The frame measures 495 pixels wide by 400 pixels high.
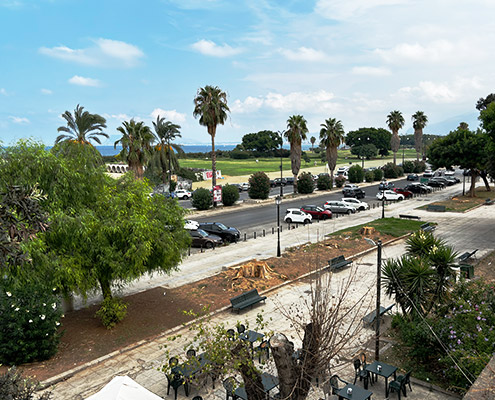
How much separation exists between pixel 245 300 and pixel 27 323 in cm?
846

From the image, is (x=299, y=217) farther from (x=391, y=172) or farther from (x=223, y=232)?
(x=391, y=172)

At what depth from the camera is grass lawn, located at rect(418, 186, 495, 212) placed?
41.7m

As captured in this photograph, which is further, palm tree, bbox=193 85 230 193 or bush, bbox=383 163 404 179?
bush, bbox=383 163 404 179

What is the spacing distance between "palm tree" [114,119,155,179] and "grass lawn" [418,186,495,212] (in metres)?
31.3

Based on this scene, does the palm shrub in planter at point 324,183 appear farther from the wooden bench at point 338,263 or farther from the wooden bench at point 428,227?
the wooden bench at point 338,263

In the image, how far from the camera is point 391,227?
32031 mm

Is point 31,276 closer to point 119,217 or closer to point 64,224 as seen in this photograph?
point 64,224

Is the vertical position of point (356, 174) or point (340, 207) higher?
point (356, 174)

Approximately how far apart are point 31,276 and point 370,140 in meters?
166

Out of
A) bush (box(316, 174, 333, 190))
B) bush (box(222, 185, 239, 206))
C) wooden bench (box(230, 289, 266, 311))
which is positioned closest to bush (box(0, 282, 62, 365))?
wooden bench (box(230, 289, 266, 311))

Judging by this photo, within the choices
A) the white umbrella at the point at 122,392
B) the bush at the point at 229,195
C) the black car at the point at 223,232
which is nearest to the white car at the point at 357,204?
the bush at the point at 229,195

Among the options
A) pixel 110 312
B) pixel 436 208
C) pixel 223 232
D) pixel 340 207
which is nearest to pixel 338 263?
pixel 223 232

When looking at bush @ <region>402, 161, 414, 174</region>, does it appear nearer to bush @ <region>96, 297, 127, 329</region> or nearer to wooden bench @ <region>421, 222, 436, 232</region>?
wooden bench @ <region>421, 222, 436, 232</region>

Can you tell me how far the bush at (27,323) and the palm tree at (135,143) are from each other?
2585cm
